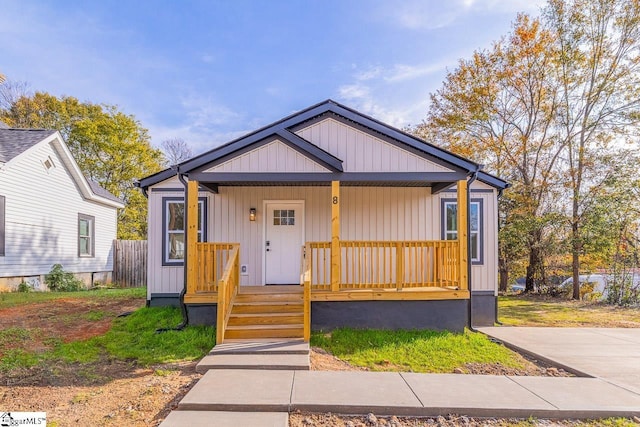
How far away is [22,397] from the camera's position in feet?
13.8

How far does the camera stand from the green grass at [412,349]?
18.3 ft

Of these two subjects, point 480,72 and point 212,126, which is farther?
point 212,126

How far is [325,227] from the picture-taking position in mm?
8719

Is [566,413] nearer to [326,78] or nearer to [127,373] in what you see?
[127,373]

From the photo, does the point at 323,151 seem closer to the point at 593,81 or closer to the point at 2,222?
the point at 2,222

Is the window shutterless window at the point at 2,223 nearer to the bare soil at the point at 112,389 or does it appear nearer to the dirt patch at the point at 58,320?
the dirt patch at the point at 58,320

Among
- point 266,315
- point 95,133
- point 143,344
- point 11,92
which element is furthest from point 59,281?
point 11,92

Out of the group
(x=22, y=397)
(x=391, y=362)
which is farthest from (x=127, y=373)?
(x=391, y=362)

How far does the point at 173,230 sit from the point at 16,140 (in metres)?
7.91

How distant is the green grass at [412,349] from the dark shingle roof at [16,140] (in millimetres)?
10905

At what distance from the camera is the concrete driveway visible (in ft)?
16.9

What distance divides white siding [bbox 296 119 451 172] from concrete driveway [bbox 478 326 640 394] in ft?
11.5

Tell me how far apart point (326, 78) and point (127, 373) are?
1290 centimetres

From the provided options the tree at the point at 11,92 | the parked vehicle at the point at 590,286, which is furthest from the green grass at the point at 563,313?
the tree at the point at 11,92
